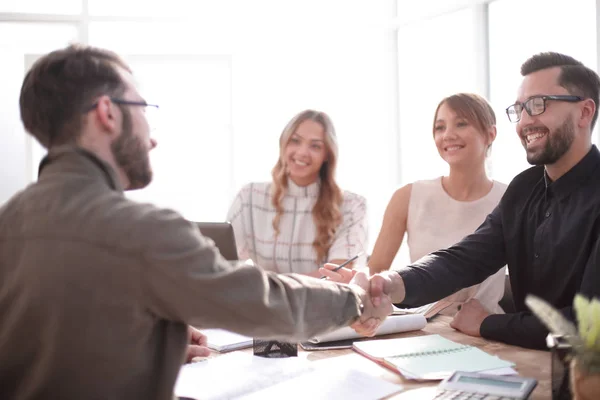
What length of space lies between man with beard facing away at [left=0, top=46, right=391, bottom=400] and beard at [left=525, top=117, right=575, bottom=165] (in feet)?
4.30

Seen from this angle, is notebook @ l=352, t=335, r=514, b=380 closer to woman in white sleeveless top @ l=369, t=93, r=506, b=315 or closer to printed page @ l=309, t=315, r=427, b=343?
printed page @ l=309, t=315, r=427, b=343

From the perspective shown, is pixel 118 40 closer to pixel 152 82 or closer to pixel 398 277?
pixel 152 82

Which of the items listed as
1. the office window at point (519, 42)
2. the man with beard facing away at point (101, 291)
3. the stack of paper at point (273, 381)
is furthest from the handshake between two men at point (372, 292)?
the office window at point (519, 42)

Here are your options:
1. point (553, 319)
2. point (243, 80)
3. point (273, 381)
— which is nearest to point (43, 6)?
point (243, 80)

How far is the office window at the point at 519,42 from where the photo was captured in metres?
3.96

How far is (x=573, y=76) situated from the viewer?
7.23 ft

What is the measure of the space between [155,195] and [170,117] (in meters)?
0.70

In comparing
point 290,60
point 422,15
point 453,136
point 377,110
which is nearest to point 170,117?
point 290,60

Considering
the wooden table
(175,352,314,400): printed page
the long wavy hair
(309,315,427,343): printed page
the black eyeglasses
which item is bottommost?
the wooden table

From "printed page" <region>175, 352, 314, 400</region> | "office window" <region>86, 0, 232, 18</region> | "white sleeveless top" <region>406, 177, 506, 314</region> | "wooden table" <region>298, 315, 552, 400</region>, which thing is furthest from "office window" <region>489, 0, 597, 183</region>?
"printed page" <region>175, 352, 314, 400</region>

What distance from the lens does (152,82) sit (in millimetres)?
5480

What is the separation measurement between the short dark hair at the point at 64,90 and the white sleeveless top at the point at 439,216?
Result: 208 cm

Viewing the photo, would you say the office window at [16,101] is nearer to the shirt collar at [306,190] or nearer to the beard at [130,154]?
the shirt collar at [306,190]

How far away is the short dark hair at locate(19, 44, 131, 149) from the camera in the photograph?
1309mm
